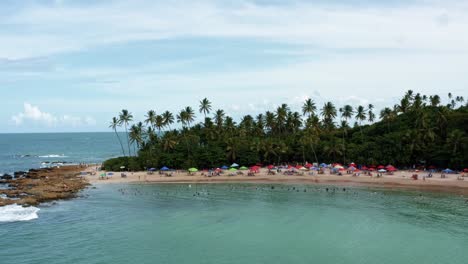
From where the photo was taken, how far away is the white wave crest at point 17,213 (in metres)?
49.0

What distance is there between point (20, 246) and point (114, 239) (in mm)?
8932

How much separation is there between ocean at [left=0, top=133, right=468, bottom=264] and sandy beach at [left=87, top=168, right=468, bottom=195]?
571 centimetres

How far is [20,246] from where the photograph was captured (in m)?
38.9

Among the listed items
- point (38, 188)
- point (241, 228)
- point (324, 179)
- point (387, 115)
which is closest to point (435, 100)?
point (387, 115)

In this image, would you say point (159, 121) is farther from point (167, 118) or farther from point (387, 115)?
point (387, 115)

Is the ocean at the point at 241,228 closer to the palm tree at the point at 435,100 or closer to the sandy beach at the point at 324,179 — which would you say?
the sandy beach at the point at 324,179

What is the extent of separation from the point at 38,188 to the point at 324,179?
52718 mm

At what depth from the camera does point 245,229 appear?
44250mm

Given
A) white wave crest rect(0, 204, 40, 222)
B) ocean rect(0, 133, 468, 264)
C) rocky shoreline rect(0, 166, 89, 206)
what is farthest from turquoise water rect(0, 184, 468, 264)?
rocky shoreline rect(0, 166, 89, 206)

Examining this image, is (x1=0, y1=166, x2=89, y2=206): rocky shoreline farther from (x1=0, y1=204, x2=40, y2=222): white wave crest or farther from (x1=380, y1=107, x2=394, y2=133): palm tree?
(x1=380, y1=107, x2=394, y2=133): palm tree

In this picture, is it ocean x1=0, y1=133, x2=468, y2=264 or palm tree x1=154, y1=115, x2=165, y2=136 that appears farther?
palm tree x1=154, y1=115, x2=165, y2=136

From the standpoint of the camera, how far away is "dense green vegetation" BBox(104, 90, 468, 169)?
8206 centimetres

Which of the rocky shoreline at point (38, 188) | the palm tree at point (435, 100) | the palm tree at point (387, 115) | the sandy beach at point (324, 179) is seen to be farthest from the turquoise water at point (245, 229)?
the palm tree at point (435, 100)

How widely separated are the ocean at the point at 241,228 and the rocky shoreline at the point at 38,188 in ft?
9.92
